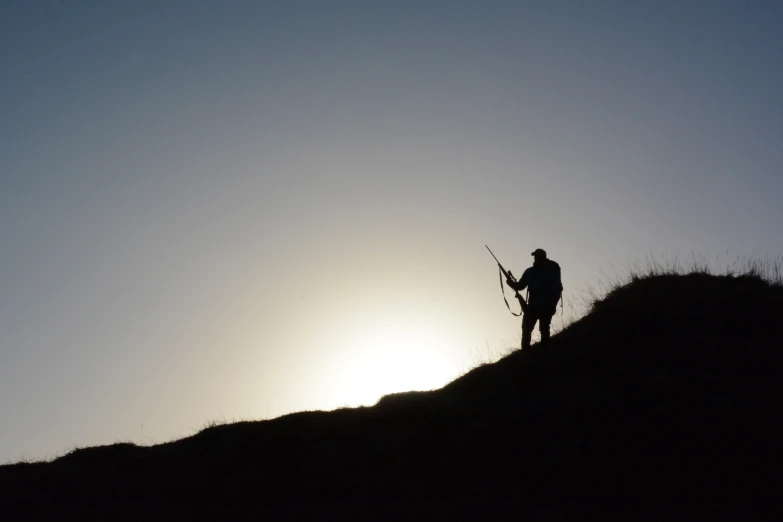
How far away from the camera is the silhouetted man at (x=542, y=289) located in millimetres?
15250

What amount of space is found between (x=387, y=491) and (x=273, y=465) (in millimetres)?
2413

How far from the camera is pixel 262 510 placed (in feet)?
31.3

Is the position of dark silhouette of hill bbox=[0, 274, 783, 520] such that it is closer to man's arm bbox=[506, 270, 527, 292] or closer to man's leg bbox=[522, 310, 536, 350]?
man's leg bbox=[522, 310, 536, 350]

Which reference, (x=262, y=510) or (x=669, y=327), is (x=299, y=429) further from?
(x=669, y=327)

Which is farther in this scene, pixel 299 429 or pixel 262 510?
pixel 299 429

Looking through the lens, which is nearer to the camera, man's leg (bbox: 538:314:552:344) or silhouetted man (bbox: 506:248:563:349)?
silhouetted man (bbox: 506:248:563:349)

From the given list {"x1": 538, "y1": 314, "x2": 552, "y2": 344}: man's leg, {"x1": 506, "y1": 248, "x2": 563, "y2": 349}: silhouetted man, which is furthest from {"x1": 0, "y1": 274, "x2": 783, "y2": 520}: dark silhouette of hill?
{"x1": 506, "y1": 248, "x2": 563, "y2": 349}: silhouetted man

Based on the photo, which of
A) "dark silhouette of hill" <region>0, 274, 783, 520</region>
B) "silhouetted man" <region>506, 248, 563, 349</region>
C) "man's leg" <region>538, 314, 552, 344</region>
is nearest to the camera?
"dark silhouette of hill" <region>0, 274, 783, 520</region>

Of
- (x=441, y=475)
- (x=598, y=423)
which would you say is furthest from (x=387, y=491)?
(x=598, y=423)

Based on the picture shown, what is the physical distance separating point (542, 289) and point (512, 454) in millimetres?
5136

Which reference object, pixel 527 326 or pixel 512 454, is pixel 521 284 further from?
pixel 512 454

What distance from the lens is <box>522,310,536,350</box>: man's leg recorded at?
15.8 meters

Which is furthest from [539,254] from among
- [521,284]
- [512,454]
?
[512,454]

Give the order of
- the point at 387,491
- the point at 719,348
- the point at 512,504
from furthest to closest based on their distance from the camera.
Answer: the point at 719,348, the point at 387,491, the point at 512,504
